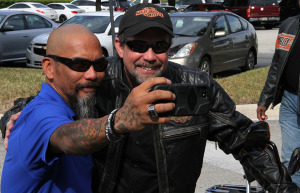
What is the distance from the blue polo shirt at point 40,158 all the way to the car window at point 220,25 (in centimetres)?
927

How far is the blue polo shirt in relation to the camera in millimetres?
1605

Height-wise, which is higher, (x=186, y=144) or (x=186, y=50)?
(x=186, y=144)

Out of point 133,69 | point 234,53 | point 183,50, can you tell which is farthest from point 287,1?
point 133,69

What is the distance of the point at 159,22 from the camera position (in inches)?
86.6

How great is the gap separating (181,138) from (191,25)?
29.0ft

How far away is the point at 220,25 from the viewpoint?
36.6ft

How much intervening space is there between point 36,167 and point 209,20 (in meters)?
9.63

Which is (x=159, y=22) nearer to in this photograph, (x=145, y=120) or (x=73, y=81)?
(x=73, y=81)

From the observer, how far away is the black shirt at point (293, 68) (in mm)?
3760

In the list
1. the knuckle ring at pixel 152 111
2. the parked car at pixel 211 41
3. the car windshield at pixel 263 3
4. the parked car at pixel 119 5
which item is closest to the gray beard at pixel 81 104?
the knuckle ring at pixel 152 111

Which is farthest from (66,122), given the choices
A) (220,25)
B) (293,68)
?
(220,25)

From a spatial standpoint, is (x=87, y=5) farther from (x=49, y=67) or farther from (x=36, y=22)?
(x=49, y=67)

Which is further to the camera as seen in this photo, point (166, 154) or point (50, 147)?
point (166, 154)

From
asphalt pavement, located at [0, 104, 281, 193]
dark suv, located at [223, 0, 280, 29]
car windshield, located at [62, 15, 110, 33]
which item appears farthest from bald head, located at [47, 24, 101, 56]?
dark suv, located at [223, 0, 280, 29]
